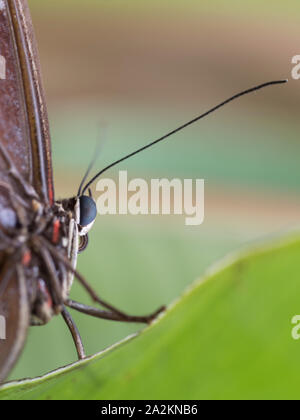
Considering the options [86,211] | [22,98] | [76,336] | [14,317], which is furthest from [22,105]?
[76,336]

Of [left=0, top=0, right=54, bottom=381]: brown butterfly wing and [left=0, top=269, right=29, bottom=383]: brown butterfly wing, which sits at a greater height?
[left=0, top=0, right=54, bottom=381]: brown butterfly wing

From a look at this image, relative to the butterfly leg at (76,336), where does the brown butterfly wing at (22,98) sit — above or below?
above

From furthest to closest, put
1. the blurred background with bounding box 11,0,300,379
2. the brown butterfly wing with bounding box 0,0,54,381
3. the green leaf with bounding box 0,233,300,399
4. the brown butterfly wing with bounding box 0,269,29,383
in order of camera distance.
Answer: the blurred background with bounding box 11,0,300,379, the brown butterfly wing with bounding box 0,0,54,381, the brown butterfly wing with bounding box 0,269,29,383, the green leaf with bounding box 0,233,300,399

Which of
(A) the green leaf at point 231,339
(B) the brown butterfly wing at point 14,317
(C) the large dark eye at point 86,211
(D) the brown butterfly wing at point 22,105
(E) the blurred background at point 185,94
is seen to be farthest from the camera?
(E) the blurred background at point 185,94

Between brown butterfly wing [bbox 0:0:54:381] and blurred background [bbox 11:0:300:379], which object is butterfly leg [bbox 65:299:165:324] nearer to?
brown butterfly wing [bbox 0:0:54:381]

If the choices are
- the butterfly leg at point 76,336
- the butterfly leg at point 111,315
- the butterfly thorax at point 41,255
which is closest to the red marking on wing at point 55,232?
the butterfly thorax at point 41,255

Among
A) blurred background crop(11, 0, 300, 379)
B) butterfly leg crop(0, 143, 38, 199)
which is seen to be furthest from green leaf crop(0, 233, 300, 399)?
blurred background crop(11, 0, 300, 379)

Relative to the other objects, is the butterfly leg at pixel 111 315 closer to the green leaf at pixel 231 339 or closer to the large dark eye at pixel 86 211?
the large dark eye at pixel 86 211

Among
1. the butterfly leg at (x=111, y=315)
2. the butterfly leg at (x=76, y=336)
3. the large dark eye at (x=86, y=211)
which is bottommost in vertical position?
the butterfly leg at (x=76, y=336)
